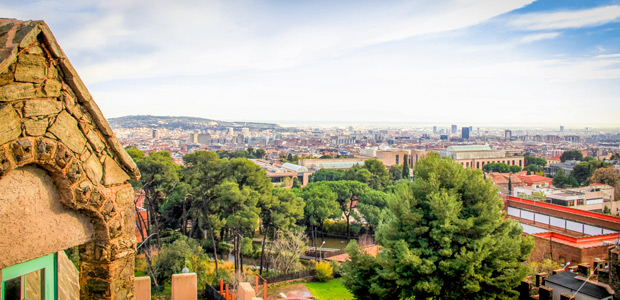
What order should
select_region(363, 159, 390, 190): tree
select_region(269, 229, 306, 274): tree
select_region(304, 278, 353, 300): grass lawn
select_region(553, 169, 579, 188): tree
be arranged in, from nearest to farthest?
select_region(304, 278, 353, 300): grass lawn
select_region(269, 229, 306, 274): tree
select_region(363, 159, 390, 190): tree
select_region(553, 169, 579, 188): tree

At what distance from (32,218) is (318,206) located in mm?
21868

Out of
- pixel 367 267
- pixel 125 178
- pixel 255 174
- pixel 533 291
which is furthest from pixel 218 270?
pixel 125 178

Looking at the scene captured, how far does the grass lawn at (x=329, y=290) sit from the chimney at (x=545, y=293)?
19.2 feet

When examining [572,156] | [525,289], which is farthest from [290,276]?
[572,156]

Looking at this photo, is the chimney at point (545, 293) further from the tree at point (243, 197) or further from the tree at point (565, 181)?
the tree at point (565, 181)

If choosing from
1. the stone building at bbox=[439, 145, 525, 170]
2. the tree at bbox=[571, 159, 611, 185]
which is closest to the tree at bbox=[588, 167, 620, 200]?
the tree at bbox=[571, 159, 611, 185]

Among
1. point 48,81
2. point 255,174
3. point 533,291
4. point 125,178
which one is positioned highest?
point 48,81

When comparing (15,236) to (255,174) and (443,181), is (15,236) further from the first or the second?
(255,174)

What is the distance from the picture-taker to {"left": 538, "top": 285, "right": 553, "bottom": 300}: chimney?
27.1 feet

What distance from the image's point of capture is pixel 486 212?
8828 millimetres

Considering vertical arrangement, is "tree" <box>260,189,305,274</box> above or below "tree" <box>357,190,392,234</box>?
above

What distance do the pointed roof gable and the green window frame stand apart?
2.34 ft

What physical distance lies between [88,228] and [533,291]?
29.7ft

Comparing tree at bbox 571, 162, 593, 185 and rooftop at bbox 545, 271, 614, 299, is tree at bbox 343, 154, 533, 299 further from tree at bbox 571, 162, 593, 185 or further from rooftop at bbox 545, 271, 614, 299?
tree at bbox 571, 162, 593, 185
